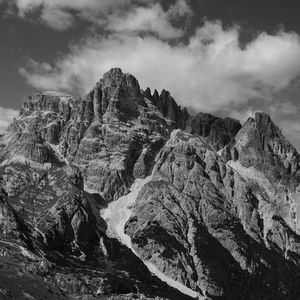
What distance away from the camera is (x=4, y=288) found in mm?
197500

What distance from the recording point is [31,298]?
655ft

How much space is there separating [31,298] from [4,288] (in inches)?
378
